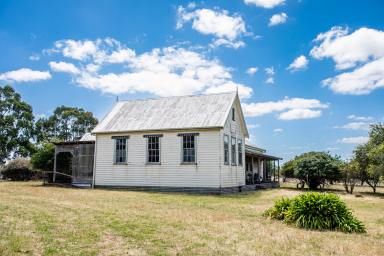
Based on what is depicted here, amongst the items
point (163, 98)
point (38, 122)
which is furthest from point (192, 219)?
point (38, 122)

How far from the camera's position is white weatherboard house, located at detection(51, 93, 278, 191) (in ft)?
69.0

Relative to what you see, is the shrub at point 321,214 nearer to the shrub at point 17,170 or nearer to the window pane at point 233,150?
the window pane at point 233,150

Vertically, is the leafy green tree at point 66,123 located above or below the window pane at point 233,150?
above

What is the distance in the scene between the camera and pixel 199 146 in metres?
21.2

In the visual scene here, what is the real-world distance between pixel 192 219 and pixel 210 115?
1215 cm

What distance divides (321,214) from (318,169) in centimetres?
1924

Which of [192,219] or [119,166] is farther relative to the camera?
[119,166]

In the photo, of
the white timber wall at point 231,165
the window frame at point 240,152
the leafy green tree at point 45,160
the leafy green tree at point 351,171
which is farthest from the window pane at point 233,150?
the leafy green tree at point 45,160

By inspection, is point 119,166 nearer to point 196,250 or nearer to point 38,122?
point 196,250

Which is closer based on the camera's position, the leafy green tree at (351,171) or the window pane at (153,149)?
the window pane at (153,149)

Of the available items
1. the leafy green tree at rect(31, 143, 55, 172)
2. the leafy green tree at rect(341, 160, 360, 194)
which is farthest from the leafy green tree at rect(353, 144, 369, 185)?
the leafy green tree at rect(31, 143, 55, 172)

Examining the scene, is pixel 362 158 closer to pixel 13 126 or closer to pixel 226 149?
pixel 226 149

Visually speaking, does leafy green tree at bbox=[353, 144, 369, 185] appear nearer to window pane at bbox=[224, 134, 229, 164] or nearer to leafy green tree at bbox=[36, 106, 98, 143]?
window pane at bbox=[224, 134, 229, 164]

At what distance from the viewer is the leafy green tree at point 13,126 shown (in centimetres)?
4278
